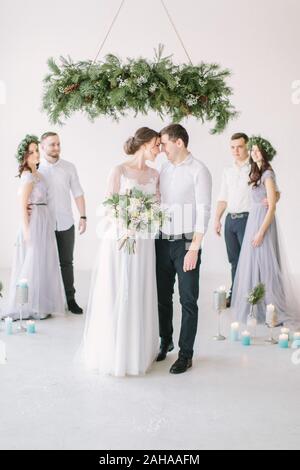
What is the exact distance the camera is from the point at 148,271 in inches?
166

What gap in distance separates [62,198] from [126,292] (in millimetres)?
1990

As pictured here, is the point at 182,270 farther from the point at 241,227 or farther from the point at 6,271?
the point at 6,271

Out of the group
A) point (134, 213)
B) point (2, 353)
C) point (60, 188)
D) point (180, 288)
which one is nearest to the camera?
point (134, 213)

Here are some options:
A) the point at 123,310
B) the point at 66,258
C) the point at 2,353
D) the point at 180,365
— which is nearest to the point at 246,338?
the point at 180,365

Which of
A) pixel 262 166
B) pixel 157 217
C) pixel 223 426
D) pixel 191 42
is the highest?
pixel 191 42

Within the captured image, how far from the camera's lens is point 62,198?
5863 mm

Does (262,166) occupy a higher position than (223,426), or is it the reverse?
(262,166)

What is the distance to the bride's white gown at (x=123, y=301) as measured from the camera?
4113mm

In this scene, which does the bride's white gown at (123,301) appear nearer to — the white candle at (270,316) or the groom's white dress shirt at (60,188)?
the white candle at (270,316)

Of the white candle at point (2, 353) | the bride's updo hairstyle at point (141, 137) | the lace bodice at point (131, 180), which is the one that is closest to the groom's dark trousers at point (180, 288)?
the lace bodice at point (131, 180)

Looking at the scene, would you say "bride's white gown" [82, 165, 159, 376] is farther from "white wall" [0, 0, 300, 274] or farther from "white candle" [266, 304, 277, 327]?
"white wall" [0, 0, 300, 274]

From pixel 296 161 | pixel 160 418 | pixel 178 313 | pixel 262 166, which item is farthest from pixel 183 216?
pixel 296 161

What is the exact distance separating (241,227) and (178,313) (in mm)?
978

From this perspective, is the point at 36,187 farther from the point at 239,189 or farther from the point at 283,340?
the point at 283,340
